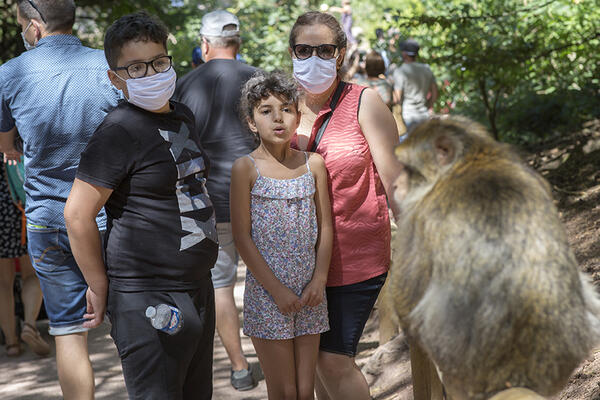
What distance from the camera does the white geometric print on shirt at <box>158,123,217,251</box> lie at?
115 inches

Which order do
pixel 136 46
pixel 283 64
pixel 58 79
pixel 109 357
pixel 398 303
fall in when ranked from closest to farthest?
pixel 398 303, pixel 136 46, pixel 58 79, pixel 109 357, pixel 283 64

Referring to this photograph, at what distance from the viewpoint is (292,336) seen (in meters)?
3.23

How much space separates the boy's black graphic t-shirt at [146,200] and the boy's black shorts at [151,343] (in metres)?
0.05

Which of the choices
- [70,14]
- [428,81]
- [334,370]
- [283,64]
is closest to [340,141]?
[334,370]

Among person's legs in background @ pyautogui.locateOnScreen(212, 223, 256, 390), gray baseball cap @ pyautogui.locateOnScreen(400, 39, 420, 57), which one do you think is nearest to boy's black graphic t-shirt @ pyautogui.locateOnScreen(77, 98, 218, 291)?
person's legs in background @ pyautogui.locateOnScreen(212, 223, 256, 390)

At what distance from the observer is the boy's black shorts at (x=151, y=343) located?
285cm

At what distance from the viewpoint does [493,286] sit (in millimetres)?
1864

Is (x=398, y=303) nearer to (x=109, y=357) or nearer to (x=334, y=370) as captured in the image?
(x=334, y=370)

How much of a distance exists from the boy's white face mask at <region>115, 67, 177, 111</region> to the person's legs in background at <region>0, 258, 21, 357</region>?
3577 millimetres

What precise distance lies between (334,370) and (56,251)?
1.45m

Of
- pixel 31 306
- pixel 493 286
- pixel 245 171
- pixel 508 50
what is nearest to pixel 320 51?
pixel 245 171

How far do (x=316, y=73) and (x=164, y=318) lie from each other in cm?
Result: 134

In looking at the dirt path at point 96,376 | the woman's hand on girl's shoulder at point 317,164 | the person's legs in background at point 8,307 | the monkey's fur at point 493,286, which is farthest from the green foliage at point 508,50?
the monkey's fur at point 493,286

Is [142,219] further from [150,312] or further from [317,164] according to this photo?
[317,164]
